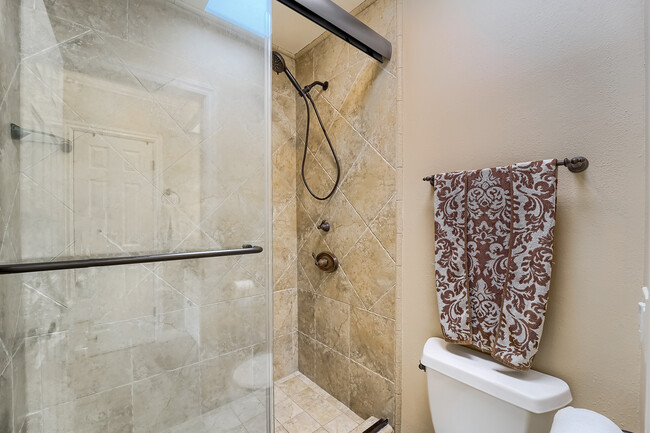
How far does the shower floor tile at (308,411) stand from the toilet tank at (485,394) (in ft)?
2.02

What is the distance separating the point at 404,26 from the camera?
122 cm

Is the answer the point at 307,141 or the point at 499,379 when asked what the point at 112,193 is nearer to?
the point at 307,141

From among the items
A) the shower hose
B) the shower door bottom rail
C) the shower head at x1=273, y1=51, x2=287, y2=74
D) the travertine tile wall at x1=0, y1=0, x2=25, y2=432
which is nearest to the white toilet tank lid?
the shower door bottom rail

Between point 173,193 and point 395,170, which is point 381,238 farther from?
point 173,193

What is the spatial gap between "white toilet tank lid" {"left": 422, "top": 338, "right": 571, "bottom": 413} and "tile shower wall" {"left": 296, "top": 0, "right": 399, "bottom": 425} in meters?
0.31

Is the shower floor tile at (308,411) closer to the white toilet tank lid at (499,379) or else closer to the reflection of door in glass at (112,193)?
the white toilet tank lid at (499,379)

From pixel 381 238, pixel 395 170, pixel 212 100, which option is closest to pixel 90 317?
pixel 212 100

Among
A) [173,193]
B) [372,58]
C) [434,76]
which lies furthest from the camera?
[372,58]

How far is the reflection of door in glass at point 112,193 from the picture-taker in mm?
851

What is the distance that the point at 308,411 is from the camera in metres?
1.46

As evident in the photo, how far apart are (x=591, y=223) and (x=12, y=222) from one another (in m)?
1.60

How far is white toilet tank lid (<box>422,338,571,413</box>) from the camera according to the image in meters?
0.75

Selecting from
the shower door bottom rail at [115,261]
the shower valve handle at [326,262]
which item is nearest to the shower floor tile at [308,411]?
the shower valve handle at [326,262]

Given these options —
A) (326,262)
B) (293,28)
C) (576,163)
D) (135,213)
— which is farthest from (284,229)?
(576,163)
